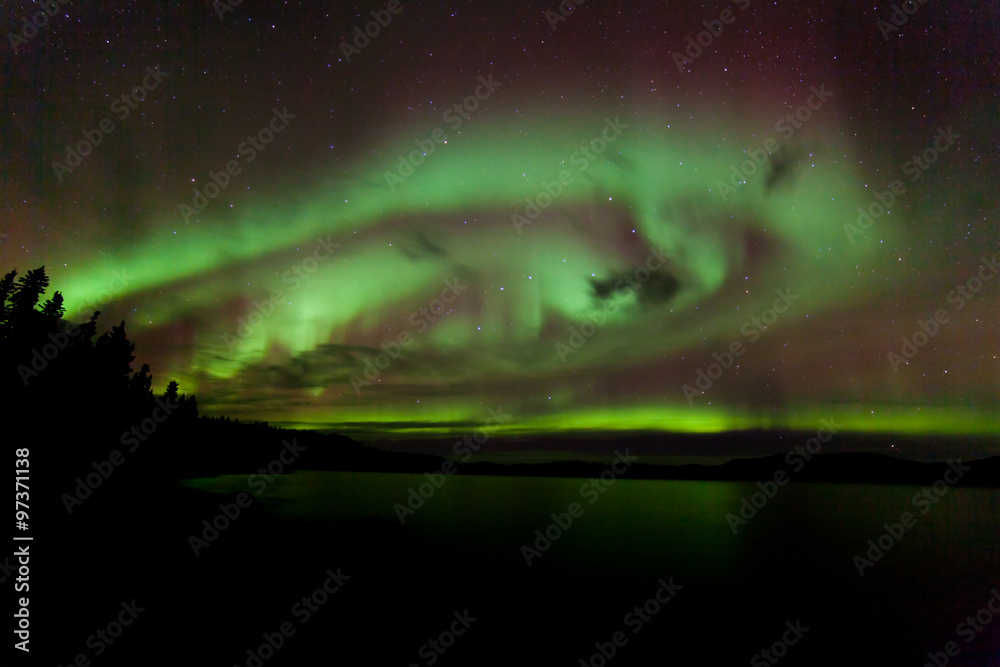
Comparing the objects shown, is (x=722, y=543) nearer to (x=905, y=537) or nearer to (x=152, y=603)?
(x=905, y=537)

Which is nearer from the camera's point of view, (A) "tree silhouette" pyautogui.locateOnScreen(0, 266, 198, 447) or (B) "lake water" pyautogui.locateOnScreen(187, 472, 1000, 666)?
(B) "lake water" pyautogui.locateOnScreen(187, 472, 1000, 666)

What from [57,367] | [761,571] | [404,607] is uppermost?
[57,367]

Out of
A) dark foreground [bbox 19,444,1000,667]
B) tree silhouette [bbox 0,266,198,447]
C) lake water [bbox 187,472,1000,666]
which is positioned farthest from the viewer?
tree silhouette [bbox 0,266,198,447]

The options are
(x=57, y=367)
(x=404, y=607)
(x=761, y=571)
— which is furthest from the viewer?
(x=57, y=367)

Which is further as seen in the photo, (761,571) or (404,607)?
(761,571)

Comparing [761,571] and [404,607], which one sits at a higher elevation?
[404,607]

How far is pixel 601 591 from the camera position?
17453mm

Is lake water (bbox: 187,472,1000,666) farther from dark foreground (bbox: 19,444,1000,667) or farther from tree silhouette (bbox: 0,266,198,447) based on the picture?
tree silhouette (bbox: 0,266,198,447)

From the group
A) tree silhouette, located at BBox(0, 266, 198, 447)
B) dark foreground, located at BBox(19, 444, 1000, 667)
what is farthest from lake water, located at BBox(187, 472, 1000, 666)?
tree silhouette, located at BBox(0, 266, 198, 447)

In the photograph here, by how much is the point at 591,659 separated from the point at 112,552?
43.0ft

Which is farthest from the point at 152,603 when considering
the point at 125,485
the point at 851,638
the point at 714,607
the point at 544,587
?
the point at 125,485

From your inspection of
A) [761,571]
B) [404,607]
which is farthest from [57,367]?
Result: [761,571]

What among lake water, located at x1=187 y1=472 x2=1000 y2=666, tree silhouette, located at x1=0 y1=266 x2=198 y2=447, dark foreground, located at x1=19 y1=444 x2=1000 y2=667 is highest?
tree silhouette, located at x1=0 y1=266 x2=198 y2=447

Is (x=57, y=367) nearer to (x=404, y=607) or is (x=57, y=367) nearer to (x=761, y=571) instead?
(x=404, y=607)
